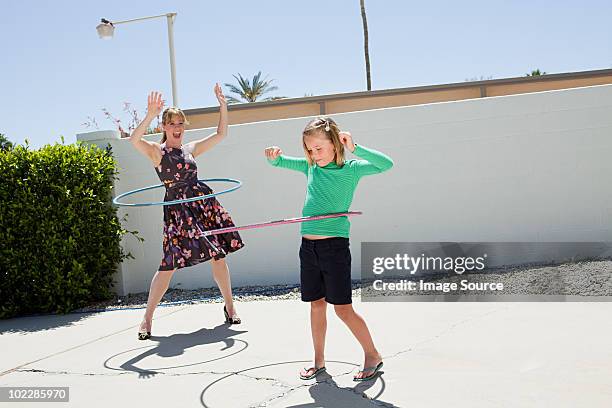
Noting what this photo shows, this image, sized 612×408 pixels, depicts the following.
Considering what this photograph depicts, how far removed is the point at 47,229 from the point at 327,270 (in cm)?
399

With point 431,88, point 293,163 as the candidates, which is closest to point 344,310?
point 293,163

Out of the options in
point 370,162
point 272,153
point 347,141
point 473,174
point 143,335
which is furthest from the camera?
point 473,174

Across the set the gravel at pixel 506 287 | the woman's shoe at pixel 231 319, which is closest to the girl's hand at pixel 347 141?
the woman's shoe at pixel 231 319

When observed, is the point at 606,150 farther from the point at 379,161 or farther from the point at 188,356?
the point at 188,356

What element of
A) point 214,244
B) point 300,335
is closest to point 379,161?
point 300,335

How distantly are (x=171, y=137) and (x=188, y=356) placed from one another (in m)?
1.74

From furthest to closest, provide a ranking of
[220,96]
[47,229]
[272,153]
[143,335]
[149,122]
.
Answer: [47,229] < [220,96] < [143,335] < [149,122] < [272,153]

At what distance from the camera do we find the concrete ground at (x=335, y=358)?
11.2 feet

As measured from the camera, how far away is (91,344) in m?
5.18

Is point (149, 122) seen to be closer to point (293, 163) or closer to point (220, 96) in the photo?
point (220, 96)

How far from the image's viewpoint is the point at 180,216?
5.31 metres

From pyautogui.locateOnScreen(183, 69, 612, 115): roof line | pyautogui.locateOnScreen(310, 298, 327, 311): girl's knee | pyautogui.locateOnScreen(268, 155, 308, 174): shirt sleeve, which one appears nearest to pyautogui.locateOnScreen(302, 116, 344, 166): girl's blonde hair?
pyautogui.locateOnScreen(268, 155, 308, 174): shirt sleeve

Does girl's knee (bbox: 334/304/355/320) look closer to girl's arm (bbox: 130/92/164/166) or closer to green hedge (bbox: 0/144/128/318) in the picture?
girl's arm (bbox: 130/92/164/166)

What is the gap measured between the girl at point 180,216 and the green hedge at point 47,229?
71.5 inches
